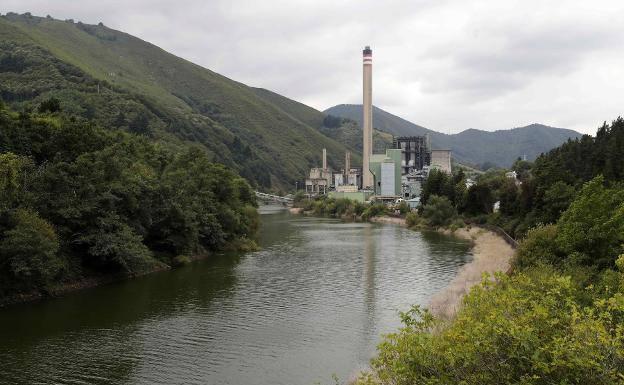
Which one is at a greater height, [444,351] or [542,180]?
[542,180]

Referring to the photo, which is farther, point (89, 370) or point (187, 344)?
point (187, 344)

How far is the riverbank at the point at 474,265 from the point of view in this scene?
101 ft

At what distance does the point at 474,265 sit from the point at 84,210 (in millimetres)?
29942

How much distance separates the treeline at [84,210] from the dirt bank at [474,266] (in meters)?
21.9

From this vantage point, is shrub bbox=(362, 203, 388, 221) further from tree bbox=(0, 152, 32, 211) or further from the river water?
tree bbox=(0, 152, 32, 211)

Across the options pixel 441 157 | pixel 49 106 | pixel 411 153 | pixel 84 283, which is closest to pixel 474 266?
pixel 84 283

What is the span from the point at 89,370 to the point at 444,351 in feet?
54.1

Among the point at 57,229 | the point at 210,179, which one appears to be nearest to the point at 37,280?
the point at 57,229

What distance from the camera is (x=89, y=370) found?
2350 cm

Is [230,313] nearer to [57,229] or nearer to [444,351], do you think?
[57,229]

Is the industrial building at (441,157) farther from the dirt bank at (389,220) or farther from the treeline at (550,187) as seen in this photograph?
the treeline at (550,187)

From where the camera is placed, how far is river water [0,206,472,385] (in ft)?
76.9

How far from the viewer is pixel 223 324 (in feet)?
100

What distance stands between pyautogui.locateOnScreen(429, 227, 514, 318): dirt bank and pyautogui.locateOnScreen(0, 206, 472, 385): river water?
1.70 m
